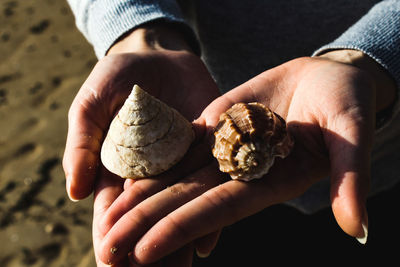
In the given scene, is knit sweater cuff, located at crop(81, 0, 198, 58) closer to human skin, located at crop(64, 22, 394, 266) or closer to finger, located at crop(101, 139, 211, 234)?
human skin, located at crop(64, 22, 394, 266)

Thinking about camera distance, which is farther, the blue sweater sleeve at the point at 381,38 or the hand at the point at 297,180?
the blue sweater sleeve at the point at 381,38

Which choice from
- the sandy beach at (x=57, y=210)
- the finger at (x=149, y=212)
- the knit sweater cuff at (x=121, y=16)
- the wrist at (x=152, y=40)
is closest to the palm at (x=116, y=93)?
the wrist at (x=152, y=40)

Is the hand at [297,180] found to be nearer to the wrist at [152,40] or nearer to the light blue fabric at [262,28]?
the light blue fabric at [262,28]

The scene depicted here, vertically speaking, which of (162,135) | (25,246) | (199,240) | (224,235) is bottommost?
(224,235)

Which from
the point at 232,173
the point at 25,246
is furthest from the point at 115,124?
the point at 25,246

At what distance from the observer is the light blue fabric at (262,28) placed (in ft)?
10.1

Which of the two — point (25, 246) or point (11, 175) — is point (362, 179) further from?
point (11, 175)

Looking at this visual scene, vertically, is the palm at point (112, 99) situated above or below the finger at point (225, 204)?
above

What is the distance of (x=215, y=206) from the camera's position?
6.91 feet

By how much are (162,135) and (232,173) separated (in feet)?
1.91

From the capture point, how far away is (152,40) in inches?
129

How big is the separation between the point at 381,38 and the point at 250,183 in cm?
139

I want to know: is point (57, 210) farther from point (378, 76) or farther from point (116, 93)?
point (378, 76)

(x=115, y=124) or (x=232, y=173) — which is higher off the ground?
(x=115, y=124)
